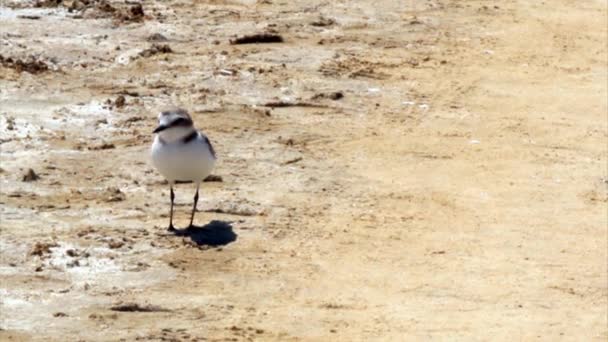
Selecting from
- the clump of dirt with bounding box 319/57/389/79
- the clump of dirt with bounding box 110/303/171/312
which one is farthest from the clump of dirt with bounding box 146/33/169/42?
the clump of dirt with bounding box 110/303/171/312

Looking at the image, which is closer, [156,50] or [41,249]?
[41,249]

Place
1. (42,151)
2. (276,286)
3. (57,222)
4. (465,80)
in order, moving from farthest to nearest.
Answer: (465,80), (42,151), (57,222), (276,286)

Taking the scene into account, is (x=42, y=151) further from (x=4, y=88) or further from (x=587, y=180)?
(x=587, y=180)

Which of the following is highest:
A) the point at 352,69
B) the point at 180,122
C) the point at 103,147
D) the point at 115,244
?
the point at 180,122

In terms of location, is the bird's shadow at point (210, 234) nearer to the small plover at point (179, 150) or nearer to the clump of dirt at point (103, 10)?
the small plover at point (179, 150)

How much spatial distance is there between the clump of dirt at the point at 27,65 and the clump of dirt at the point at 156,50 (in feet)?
3.63

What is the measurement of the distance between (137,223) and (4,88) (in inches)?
139

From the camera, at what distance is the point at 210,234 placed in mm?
12586

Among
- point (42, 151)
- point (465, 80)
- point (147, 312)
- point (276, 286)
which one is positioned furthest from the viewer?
point (465, 80)

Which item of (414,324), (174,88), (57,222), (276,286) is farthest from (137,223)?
(174,88)

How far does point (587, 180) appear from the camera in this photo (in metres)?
14.6

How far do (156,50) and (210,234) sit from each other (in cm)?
514

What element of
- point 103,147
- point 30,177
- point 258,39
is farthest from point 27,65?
point 30,177

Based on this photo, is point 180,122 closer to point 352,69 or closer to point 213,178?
point 213,178
